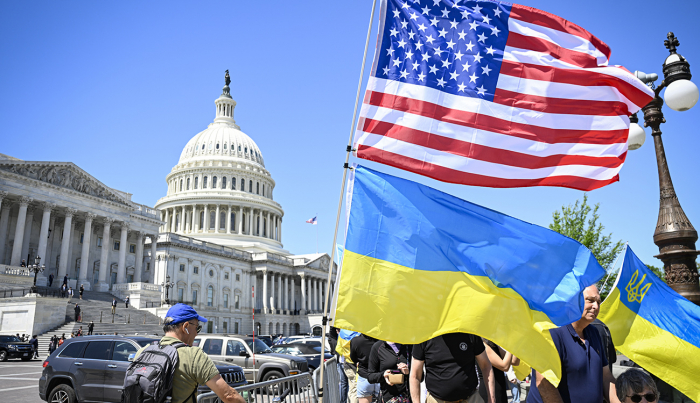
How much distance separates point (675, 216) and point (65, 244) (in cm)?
5385

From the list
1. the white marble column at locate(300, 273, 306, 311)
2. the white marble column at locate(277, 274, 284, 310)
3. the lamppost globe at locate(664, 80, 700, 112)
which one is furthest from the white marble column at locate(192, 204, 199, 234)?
the lamppost globe at locate(664, 80, 700, 112)

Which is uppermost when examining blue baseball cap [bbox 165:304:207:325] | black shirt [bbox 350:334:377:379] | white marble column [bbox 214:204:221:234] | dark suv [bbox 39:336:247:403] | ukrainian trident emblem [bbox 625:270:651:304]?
white marble column [bbox 214:204:221:234]

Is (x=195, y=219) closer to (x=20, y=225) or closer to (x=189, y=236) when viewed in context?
(x=189, y=236)

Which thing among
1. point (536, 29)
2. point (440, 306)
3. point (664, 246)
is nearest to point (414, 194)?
point (440, 306)

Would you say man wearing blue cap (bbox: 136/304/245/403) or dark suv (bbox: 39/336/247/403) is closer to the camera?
man wearing blue cap (bbox: 136/304/245/403)

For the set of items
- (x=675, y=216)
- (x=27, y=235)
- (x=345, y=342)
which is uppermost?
(x=27, y=235)

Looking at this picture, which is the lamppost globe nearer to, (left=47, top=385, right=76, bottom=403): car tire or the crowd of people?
the crowd of people

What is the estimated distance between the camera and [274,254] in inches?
3533

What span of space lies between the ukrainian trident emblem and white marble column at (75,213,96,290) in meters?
55.1

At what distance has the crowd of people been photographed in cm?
463

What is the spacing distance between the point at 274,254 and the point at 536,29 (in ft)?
279

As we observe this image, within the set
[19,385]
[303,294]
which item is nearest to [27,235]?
[19,385]

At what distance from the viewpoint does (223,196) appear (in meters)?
93.4

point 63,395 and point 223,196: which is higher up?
point 223,196
